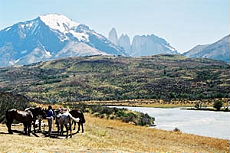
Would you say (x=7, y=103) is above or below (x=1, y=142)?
above

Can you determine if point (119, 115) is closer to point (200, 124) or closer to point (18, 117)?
point (200, 124)

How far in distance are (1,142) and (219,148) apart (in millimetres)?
23650

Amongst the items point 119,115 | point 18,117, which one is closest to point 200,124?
point 119,115

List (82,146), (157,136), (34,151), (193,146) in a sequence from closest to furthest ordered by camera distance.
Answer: (34,151) < (82,146) < (193,146) < (157,136)

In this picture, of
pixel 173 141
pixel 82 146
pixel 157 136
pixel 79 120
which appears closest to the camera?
pixel 82 146

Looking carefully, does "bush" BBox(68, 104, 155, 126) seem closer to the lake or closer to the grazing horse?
the lake

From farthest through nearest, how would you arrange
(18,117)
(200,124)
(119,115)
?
(200,124), (119,115), (18,117)

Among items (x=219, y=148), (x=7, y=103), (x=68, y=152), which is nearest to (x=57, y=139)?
(x=68, y=152)

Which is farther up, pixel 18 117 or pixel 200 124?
pixel 18 117

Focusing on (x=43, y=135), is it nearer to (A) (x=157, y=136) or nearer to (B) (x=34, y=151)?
(B) (x=34, y=151)

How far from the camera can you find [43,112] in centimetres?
3344

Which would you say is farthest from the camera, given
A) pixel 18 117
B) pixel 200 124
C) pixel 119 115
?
pixel 200 124

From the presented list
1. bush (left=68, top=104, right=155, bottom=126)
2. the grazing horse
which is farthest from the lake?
the grazing horse

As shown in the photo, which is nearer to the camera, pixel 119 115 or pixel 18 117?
pixel 18 117
